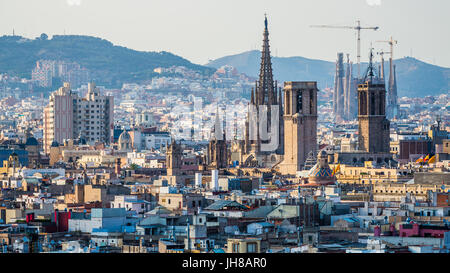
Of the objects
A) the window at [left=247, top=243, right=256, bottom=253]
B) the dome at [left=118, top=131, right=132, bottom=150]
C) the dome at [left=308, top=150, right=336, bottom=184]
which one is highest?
the dome at [left=118, top=131, right=132, bottom=150]

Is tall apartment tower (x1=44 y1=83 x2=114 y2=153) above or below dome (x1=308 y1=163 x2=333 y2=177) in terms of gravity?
above

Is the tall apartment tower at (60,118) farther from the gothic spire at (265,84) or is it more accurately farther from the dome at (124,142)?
the gothic spire at (265,84)

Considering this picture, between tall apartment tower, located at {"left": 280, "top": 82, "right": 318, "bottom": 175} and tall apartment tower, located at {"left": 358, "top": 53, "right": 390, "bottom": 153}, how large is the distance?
3.81 metres

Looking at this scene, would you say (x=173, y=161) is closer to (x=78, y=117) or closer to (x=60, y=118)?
(x=60, y=118)

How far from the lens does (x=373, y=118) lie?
108 meters

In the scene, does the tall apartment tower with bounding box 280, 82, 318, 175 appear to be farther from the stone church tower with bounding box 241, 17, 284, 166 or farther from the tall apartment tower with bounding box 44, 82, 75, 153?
the tall apartment tower with bounding box 44, 82, 75, 153

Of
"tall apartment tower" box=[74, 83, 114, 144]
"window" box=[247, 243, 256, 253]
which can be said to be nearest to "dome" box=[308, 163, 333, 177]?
"window" box=[247, 243, 256, 253]

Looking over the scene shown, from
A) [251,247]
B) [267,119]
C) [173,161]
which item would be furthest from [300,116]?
[251,247]

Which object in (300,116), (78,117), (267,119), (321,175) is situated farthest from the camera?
(78,117)

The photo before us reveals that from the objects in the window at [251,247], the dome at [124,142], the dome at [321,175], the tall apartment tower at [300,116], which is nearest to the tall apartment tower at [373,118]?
the tall apartment tower at [300,116]

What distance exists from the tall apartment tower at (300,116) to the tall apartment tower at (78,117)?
5356 centimetres

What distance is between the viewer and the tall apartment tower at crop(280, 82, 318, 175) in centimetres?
10600

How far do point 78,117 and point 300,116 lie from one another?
192 feet
